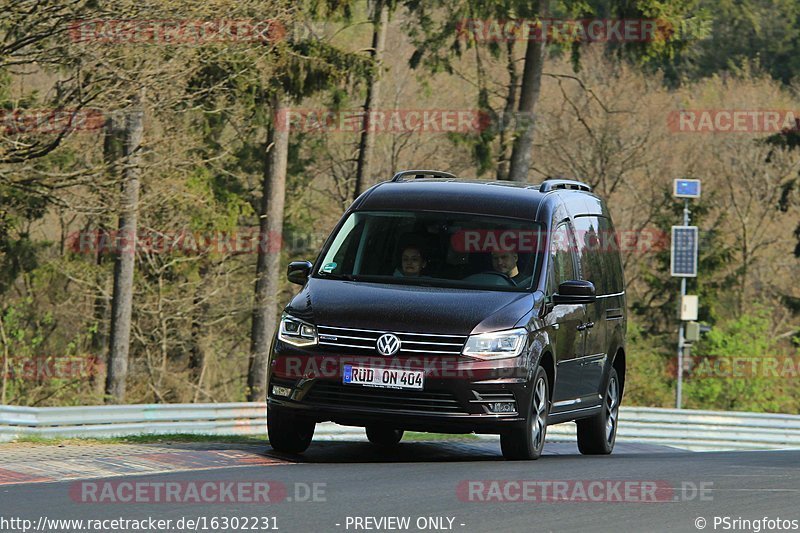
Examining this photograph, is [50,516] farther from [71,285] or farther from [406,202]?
[71,285]

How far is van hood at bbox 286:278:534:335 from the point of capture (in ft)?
35.5

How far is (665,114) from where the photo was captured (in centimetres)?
5434

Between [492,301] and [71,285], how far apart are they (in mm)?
25996

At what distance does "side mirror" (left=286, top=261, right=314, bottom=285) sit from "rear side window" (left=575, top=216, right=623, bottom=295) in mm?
2548

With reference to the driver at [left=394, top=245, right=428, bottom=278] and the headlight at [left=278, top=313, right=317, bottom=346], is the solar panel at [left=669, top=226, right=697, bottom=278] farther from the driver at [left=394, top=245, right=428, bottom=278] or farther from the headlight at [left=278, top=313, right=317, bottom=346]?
the headlight at [left=278, top=313, right=317, bottom=346]

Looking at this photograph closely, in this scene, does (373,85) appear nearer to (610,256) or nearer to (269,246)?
(269,246)

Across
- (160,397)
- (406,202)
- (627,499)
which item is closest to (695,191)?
(160,397)

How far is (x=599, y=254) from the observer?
1412 cm

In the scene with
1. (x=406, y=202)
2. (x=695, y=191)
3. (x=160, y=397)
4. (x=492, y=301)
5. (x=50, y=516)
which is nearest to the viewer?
(x=50, y=516)

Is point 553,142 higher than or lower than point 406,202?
higher

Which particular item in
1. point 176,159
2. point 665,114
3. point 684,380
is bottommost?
point 684,380

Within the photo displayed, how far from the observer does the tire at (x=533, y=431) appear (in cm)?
1132

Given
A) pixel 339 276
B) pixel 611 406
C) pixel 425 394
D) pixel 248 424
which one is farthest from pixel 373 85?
pixel 425 394

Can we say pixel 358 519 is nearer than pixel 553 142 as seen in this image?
Yes
